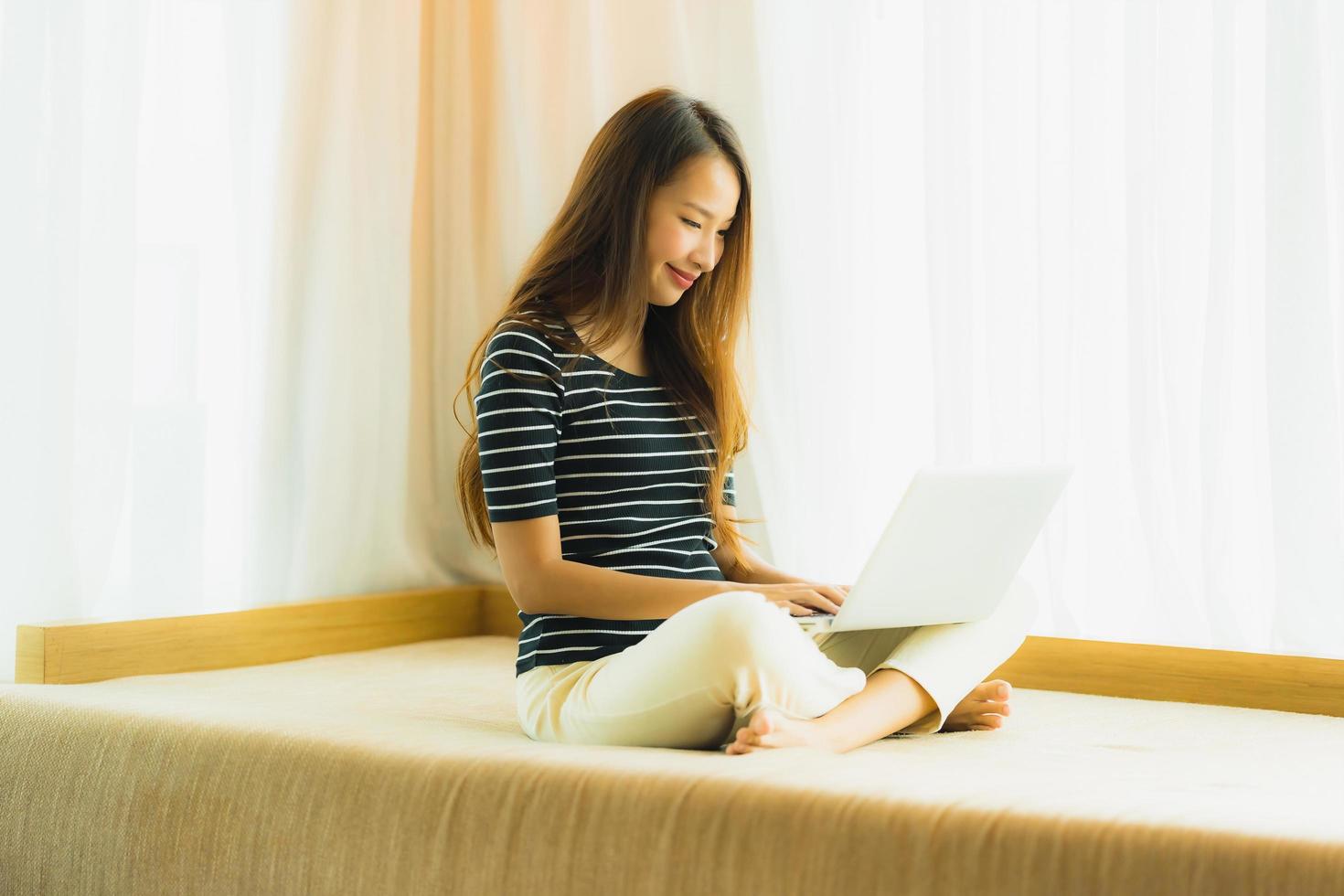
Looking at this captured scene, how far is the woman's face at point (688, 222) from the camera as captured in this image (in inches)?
60.9

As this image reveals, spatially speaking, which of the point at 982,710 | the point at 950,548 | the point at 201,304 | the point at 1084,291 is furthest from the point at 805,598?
the point at 201,304

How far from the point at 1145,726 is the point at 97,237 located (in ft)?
4.83

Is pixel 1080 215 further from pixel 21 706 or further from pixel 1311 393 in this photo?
pixel 21 706

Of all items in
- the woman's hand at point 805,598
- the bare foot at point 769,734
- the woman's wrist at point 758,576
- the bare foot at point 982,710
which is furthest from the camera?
the woman's wrist at point 758,576

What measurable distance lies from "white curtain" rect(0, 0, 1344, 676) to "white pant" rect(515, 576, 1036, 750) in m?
0.53

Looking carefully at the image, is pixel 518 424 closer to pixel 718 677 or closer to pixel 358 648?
pixel 718 677

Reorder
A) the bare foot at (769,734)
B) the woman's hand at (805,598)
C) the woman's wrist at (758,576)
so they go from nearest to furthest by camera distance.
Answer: the bare foot at (769,734) < the woman's hand at (805,598) < the woman's wrist at (758,576)

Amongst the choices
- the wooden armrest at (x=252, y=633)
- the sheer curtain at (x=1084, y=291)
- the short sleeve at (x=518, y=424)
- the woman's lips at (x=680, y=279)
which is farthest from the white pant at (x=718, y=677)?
the wooden armrest at (x=252, y=633)

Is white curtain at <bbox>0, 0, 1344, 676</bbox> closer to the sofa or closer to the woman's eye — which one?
the sofa

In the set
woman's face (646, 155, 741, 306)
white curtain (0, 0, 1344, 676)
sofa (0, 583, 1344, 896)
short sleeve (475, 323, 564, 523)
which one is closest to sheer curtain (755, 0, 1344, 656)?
white curtain (0, 0, 1344, 676)

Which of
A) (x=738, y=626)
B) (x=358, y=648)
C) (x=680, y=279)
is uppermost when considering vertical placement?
(x=680, y=279)

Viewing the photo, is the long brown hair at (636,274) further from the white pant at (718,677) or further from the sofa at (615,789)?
the sofa at (615,789)

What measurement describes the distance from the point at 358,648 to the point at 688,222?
103 centimetres

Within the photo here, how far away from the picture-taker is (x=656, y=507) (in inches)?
60.0
